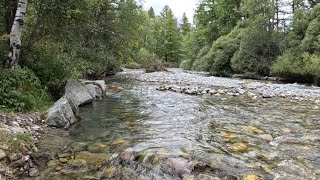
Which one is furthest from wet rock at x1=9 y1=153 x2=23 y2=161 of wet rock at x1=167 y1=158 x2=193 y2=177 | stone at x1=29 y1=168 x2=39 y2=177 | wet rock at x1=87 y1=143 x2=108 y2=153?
wet rock at x1=167 y1=158 x2=193 y2=177

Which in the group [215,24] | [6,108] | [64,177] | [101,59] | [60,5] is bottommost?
[64,177]

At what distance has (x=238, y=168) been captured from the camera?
15.7 ft

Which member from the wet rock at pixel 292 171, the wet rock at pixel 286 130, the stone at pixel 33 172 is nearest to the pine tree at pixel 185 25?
the wet rock at pixel 286 130

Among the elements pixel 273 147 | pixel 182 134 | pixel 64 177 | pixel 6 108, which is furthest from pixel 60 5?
pixel 273 147

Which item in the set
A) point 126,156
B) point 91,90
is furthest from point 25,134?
point 91,90

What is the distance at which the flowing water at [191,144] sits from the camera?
4.67 meters

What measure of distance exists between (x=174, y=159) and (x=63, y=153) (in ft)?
6.36

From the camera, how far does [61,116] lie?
23.9 ft

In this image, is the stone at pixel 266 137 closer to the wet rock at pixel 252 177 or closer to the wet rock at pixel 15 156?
the wet rock at pixel 252 177

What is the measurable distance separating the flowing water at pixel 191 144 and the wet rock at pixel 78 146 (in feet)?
0.06

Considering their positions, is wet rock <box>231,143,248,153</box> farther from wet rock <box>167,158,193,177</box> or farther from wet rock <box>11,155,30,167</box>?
wet rock <box>11,155,30,167</box>

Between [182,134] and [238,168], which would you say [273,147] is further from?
[182,134]

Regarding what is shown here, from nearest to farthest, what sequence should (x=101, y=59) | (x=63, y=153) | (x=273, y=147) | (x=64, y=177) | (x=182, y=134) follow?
(x=64, y=177) < (x=63, y=153) < (x=273, y=147) < (x=182, y=134) < (x=101, y=59)

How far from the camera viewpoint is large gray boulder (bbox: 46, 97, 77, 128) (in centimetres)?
709
